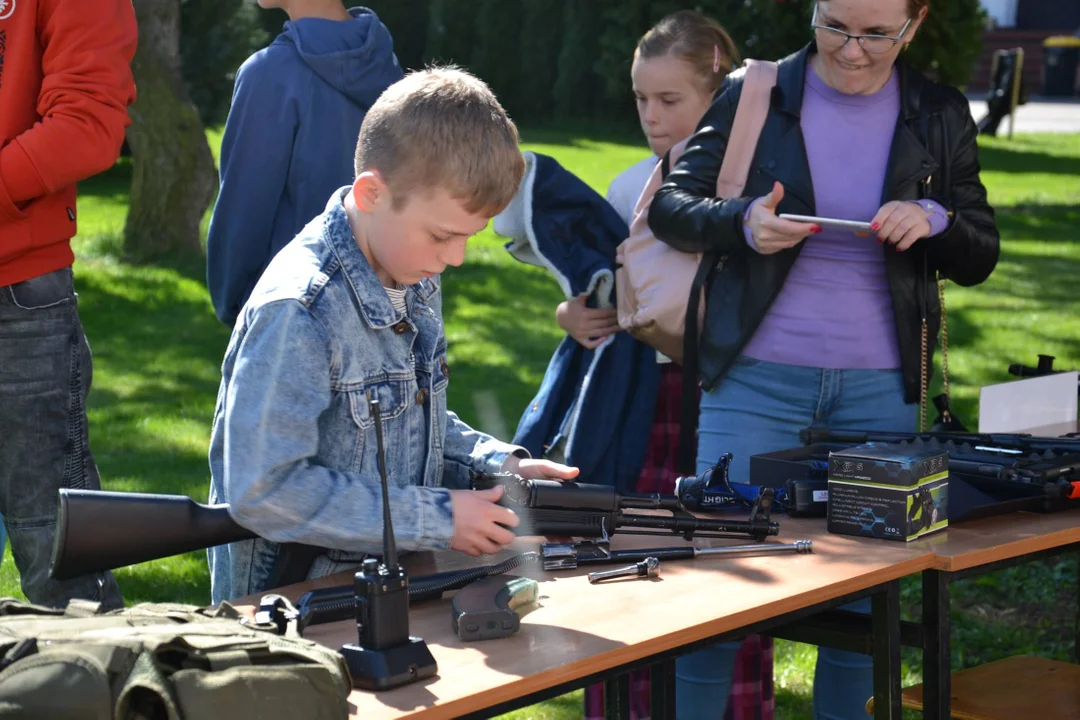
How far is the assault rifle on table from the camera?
2066 mm

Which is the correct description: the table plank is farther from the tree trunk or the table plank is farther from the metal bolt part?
the tree trunk

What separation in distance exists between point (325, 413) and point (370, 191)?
384 millimetres

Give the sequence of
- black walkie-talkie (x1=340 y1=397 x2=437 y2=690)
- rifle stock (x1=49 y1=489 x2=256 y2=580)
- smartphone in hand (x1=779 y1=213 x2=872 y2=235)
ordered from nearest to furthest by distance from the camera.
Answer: black walkie-talkie (x1=340 y1=397 x2=437 y2=690) → rifle stock (x1=49 y1=489 x2=256 y2=580) → smartphone in hand (x1=779 y1=213 x2=872 y2=235)

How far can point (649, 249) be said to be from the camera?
3.54 meters

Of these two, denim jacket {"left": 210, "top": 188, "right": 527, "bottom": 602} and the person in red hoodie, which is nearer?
denim jacket {"left": 210, "top": 188, "right": 527, "bottom": 602}

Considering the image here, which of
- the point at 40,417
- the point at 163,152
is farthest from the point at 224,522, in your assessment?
the point at 163,152

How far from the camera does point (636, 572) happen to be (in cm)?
245

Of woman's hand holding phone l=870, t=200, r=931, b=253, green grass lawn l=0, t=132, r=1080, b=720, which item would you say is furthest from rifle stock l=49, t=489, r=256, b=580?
green grass lawn l=0, t=132, r=1080, b=720

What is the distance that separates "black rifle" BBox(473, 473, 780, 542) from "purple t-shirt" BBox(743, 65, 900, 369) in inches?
24.4

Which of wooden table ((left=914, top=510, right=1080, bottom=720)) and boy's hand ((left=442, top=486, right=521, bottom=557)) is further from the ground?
boy's hand ((left=442, top=486, right=521, bottom=557))

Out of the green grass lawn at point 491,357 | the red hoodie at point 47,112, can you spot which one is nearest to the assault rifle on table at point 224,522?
the red hoodie at point 47,112

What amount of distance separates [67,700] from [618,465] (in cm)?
224

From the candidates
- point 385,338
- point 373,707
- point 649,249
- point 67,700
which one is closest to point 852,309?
point 649,249

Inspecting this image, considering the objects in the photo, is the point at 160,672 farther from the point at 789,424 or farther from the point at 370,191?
the point at 789,424
